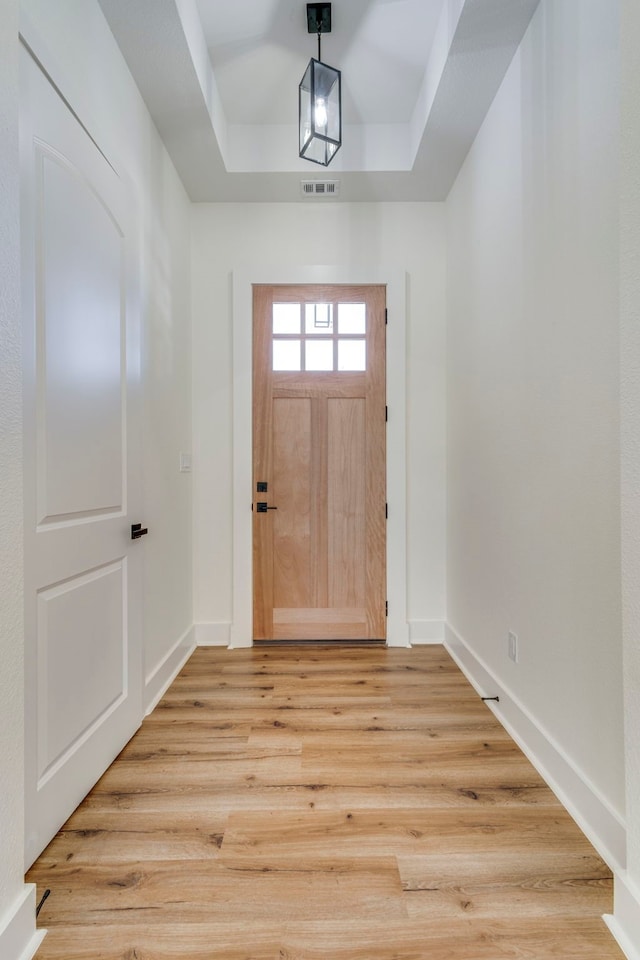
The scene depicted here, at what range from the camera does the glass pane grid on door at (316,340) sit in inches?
113

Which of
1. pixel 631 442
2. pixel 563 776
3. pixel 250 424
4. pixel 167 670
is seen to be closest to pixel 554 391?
pixel 631 442

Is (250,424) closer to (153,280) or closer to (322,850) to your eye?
(153,280)

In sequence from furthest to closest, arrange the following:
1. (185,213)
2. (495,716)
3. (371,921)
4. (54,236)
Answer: (185,213) → (495,716) → (54,236) → (371,921)

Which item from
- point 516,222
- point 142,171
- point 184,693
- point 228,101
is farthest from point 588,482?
point 228,101

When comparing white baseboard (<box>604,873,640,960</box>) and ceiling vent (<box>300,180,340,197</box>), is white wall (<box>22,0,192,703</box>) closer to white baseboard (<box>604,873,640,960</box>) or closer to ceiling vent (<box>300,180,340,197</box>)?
ceiling vent (<box>300,180,340,197</box>)

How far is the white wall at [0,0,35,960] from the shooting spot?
1000 mm

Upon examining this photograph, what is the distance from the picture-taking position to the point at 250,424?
9.36 feet

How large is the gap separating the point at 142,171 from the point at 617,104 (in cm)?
183

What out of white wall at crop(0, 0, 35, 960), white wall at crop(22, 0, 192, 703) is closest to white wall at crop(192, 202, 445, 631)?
white wall at crop(22, 0, 192, 703)

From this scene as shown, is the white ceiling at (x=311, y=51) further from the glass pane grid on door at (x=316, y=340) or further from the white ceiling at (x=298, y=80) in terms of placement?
the glass pane grid on door at (x=316, y=340)

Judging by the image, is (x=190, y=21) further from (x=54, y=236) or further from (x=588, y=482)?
(x=588, y=482)

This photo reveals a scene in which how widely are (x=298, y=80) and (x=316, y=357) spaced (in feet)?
4.41

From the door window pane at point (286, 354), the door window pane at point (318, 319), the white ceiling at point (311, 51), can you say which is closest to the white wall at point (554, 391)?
the white ceiling at point (311, 51)

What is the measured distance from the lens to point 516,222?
1.87 meters
